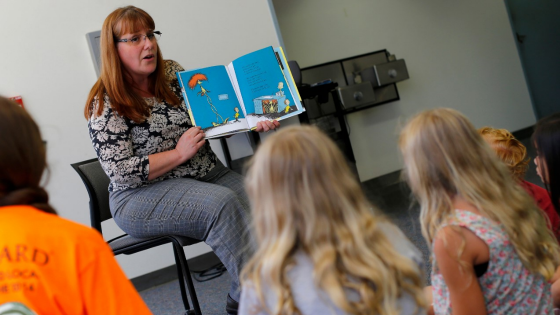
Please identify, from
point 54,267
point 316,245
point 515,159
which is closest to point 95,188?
point 54,267

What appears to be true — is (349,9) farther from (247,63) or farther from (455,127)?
(455,127)

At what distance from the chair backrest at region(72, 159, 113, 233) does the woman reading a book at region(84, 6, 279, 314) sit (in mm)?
232

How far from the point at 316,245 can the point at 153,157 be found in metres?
1.09

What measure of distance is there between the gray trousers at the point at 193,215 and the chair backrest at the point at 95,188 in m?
0.26

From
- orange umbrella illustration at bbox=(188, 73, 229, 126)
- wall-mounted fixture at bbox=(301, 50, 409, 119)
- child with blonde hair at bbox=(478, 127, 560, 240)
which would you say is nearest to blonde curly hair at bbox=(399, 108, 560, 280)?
child with blonde hair at bbox=(478, 127, 560, 240)

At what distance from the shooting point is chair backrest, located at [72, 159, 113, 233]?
2.00 meters

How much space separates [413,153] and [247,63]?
1133mm

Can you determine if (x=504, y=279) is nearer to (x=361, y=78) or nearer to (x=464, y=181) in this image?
(x=464, y=181)

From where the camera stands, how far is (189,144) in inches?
71.0

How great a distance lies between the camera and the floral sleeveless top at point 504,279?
96 centimetres

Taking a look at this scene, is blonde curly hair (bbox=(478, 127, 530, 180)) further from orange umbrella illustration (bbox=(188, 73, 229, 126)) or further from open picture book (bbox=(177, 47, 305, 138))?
orange umbrella illustration (bbox=(188, 73, 229, 126))

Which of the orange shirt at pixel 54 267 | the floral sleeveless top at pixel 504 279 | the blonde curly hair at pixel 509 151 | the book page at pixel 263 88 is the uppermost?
the book page at pixel 263 88

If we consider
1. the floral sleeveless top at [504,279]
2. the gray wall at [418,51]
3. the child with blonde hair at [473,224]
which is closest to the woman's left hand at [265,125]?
the child with blonde hair at [473,224]

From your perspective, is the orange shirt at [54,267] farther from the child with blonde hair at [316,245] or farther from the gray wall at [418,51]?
the gray wall at [418,51]
